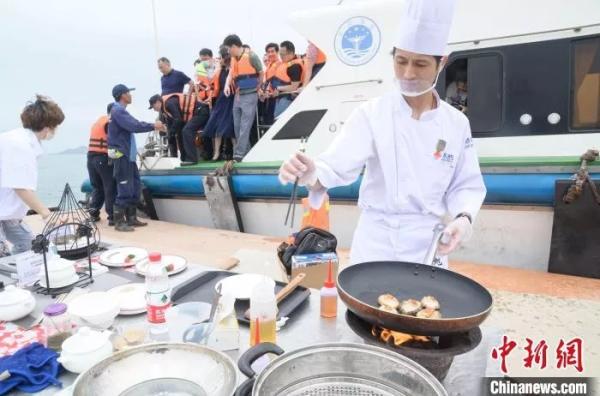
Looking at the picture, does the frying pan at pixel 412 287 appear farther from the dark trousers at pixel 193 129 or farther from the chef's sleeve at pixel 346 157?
the dark trousers at pixel 193 129

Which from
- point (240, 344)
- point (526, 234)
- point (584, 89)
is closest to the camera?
point (240, 344)

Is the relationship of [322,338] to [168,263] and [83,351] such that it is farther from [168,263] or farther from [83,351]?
[168,263]

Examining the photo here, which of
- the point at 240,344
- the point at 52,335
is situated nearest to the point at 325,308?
the point at 240,344

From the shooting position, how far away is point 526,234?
383 centimetres

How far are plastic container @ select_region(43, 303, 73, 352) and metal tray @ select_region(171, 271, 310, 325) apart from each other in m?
0.39

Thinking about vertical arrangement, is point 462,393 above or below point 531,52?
below

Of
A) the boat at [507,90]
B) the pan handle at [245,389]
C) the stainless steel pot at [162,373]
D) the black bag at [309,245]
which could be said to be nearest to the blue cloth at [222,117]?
the boat at [507,90]

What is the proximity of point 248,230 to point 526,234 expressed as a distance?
11.7ft

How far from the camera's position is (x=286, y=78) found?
6.23 meters

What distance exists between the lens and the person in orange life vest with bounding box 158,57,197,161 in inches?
256

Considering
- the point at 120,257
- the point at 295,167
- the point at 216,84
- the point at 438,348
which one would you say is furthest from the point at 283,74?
the point at 438,348

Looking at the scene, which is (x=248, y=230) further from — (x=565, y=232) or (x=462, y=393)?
(x=462, y=393)

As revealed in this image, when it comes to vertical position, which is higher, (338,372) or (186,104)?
(186,104)

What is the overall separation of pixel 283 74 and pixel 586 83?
4.04 meters
